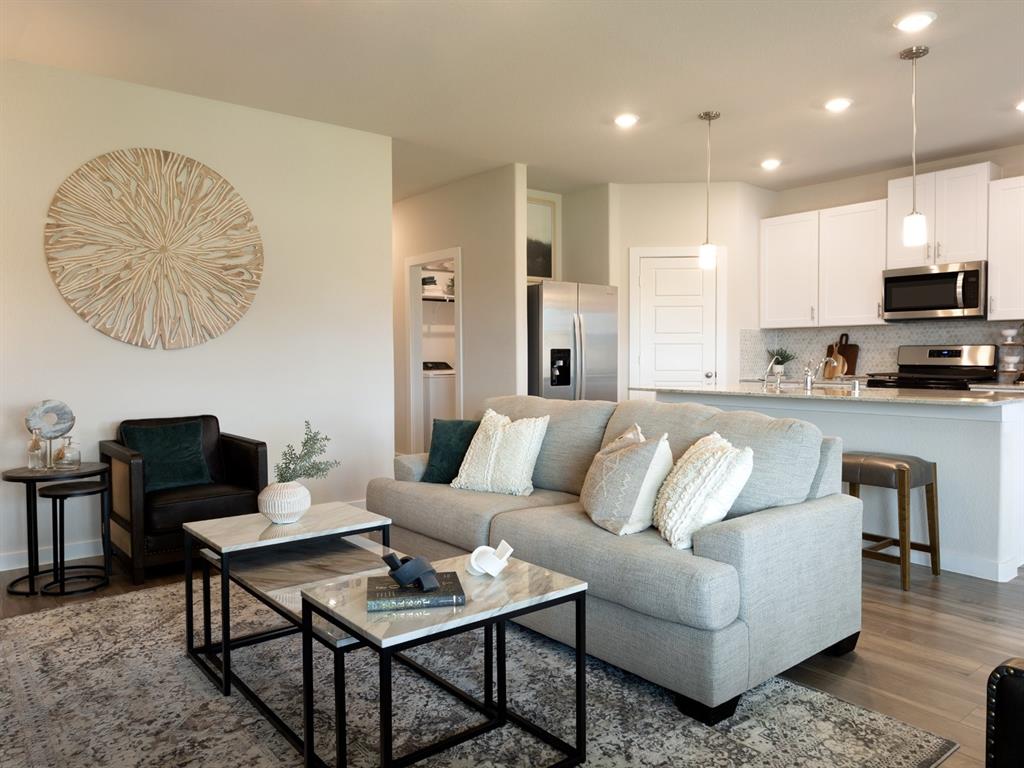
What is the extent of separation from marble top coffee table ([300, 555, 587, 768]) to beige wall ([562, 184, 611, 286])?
4.87 meters

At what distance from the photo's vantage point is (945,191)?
18.0 feet

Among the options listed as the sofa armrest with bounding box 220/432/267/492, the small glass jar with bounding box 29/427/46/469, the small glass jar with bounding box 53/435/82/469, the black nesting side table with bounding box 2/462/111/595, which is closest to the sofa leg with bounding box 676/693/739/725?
the sofa armrest with bounding box 220/432/267/492

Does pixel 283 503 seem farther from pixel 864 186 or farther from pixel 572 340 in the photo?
pixel 864 186

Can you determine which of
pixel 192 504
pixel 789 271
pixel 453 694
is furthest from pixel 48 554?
pixel 789 271

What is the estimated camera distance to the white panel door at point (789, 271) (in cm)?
638

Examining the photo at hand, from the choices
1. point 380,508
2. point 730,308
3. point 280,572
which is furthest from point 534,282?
point 280,572

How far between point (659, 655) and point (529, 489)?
4.16 feet

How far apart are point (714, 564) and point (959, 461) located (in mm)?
2213

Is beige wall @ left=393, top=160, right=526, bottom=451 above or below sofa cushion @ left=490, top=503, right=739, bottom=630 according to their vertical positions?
above

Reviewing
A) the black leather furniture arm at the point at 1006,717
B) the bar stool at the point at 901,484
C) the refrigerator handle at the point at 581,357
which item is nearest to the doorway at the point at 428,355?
the refrigerator handle at the point at 581,357

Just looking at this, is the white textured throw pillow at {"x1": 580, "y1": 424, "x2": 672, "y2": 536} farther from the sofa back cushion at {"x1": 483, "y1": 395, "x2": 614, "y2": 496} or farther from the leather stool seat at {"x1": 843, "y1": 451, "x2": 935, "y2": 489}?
the leather stool seat at {"x1": 843, "y1": 451, "x2": 935, "y2": 489}

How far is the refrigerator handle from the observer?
247 inches

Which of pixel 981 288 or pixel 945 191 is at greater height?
pixel 945 191

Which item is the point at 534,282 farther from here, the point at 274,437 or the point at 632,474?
the point at 632,474
